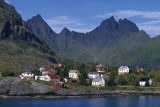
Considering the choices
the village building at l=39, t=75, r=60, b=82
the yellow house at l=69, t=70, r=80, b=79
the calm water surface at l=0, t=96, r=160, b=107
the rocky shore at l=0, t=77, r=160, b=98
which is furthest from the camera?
the yellow house at l=69, t=70, r=80, b=79

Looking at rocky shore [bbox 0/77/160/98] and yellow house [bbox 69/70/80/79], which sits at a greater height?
yellow house [bbox 69/70/80/79]

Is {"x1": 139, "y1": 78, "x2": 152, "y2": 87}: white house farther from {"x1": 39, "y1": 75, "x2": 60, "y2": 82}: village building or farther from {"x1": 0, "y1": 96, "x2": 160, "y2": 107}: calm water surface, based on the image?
{"x1": 39, "y1": 75, "x2": 60, "y2": 82}: village building

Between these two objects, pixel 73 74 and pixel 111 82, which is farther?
pixel 73 74

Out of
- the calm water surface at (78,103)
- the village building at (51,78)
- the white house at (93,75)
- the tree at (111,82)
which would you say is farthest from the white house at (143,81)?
the village building at (51,78)

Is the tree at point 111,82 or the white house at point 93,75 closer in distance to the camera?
the tree at point 111,82

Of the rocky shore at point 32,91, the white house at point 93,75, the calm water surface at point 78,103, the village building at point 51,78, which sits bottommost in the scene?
the calm water surface at point 78,103

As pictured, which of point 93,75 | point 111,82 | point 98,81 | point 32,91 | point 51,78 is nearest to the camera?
point 32,91

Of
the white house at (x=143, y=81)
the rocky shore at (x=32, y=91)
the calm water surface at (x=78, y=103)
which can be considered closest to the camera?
the calm water surface at (x=78, y=103)

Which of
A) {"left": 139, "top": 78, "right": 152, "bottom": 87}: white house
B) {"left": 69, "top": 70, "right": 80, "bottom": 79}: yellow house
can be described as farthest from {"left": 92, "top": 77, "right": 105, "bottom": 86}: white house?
{"left": 139, "top": 78, "right": 152, "bottom": 87}: white house

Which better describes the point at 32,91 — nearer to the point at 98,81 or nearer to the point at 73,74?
the point at 98,81

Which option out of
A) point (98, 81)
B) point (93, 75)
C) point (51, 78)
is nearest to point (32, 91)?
point (51, 78)

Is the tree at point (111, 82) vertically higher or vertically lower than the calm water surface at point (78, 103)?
higher

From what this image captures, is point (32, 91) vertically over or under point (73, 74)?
under

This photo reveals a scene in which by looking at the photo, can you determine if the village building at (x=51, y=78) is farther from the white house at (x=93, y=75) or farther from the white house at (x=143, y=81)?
the white house at (x=143, y=81)
